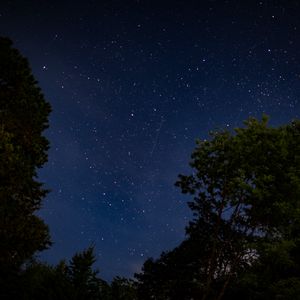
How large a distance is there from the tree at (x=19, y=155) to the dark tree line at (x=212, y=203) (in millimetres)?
47

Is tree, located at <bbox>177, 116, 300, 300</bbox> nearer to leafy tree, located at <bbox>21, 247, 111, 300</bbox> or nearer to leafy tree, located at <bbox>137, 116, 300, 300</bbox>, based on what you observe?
leafy tree, located at <bbox>137, 116, 300, 300</bbox>

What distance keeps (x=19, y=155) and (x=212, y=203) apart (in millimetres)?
11185

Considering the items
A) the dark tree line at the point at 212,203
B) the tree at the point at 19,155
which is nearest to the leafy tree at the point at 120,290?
the dark tree line at the point at 212,203

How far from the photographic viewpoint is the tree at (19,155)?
1989cm

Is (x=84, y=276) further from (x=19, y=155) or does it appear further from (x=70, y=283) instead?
(x=19, y=155)

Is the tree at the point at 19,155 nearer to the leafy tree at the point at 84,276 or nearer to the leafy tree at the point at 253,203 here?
the leafy tree at the point at 84,276

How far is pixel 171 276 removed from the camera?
113ft

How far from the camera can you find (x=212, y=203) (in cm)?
2492

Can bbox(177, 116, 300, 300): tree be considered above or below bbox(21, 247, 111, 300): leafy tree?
above

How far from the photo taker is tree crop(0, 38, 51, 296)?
65.3 feet

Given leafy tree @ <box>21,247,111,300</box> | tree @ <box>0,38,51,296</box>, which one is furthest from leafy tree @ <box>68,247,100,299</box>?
tree @ <box>0,38,51,296</box>

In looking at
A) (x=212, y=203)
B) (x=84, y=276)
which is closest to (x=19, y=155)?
(x=84, y=276)

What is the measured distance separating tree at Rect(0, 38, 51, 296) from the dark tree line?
0.05 meters

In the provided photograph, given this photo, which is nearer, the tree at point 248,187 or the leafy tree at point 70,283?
the leafy tree at point 70,283
